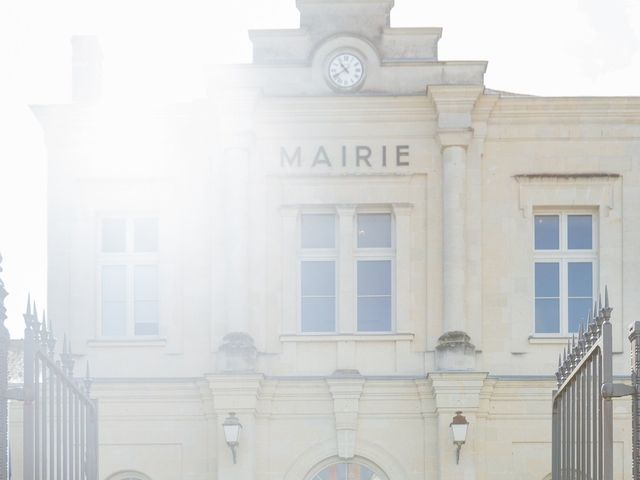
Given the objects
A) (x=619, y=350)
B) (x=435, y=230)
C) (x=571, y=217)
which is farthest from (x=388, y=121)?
(x=619, y=350)

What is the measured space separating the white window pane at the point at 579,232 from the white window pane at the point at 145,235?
5.73 m

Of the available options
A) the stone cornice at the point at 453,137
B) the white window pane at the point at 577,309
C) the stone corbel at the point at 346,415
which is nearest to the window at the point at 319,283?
the stone corbel at the point at 346,415

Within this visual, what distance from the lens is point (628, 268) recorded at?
1848cm

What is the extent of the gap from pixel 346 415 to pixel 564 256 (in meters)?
3.69

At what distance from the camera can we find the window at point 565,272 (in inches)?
733

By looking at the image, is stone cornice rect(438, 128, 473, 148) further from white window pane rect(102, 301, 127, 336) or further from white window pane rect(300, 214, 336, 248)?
white window pane rect(102, 301, 127, 336)

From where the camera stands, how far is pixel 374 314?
61.5ft

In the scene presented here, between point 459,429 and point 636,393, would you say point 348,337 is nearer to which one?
point 459,429

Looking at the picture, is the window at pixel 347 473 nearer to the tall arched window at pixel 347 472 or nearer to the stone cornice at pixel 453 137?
the tall arched window at pixel 347 472

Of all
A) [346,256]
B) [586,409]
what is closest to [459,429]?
[346,256]

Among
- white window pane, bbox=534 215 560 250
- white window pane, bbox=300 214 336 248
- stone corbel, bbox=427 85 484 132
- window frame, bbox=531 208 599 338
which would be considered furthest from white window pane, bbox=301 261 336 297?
white window pane, bbox=534 215 560 250

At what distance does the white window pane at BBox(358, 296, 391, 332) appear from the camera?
61.4 feet

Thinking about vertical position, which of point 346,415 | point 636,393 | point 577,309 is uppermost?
point 577,309

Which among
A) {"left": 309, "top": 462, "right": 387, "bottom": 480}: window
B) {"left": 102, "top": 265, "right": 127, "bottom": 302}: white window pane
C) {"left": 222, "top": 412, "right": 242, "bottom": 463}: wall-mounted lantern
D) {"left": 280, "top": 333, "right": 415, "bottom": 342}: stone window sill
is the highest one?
{"left": 102, "top": 265, "right": 127, "bottom": 302}: white window pane
